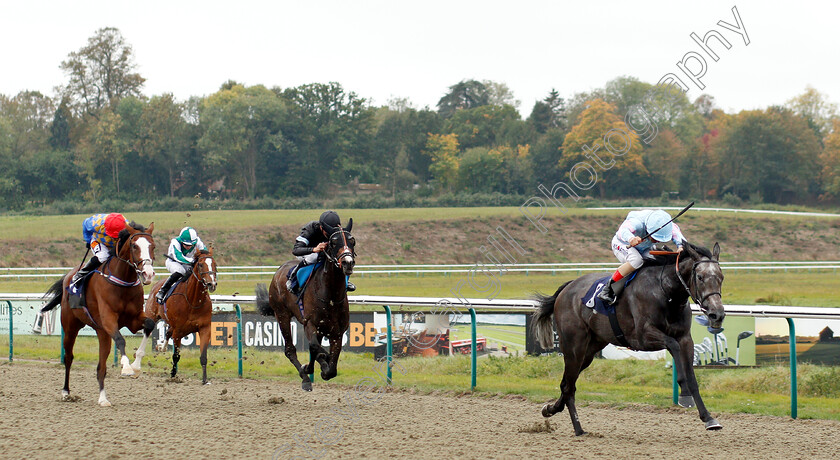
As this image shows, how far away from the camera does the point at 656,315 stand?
6.39m

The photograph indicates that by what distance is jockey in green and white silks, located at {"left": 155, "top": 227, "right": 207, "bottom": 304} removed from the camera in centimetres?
1061

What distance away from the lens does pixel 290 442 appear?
640cm

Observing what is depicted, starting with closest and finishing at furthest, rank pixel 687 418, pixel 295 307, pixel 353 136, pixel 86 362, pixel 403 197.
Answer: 1. pixel 687 418
2. pixel 295 307
3. pixel 86 362
4. pixel 403 197
5. pixel 353 136

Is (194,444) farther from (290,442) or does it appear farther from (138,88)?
(138,88)

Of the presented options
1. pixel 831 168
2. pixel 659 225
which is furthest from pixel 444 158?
pixel 659 225

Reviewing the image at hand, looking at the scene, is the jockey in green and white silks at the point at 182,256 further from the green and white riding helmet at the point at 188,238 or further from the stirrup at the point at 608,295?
the stirrup at the point at 608,295

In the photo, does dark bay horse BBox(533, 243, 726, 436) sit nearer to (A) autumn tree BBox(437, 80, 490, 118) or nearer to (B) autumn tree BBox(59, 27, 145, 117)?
(B) autumn tree BBox(59, 27, 145, 117)

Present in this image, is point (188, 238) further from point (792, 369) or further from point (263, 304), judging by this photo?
point (792, 369)

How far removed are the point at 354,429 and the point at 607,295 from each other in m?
2.39

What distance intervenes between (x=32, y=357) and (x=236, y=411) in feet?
23.5

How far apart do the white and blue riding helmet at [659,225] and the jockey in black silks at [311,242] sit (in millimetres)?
2818

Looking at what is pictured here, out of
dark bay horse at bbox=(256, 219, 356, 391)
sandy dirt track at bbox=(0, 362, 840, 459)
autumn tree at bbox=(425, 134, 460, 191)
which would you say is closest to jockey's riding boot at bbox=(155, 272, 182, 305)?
sandy dirt track at bbox=(0, 362, 840, 459)

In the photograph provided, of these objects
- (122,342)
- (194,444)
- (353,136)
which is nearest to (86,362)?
(122,342)

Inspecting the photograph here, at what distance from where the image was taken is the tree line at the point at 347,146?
45969mm
